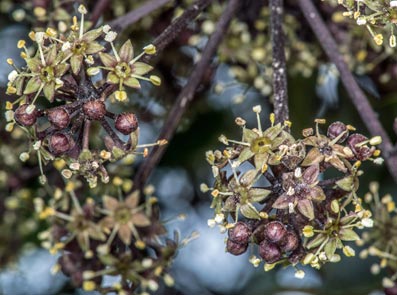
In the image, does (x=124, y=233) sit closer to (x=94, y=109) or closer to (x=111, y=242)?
(x=111, y=242)

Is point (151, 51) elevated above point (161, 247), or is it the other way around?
point (151, 51)

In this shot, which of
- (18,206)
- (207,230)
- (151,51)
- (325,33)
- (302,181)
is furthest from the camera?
(207,230)

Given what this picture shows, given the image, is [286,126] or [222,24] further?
[222,24]

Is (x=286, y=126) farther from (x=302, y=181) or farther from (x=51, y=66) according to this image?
(x=51, y=66)

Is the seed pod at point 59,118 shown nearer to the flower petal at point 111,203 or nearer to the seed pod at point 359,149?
the flower petal at point 111,203

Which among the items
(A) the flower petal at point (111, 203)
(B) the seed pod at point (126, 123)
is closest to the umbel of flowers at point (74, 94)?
(B) the seed pod at point (126, 123)

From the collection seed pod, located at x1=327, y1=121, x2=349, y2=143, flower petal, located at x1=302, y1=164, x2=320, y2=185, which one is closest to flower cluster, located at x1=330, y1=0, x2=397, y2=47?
seed pod, located at x1=327, y1=121, x2=349, y2=143

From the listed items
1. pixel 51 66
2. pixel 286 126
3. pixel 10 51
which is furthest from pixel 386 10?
pixel 10 51
